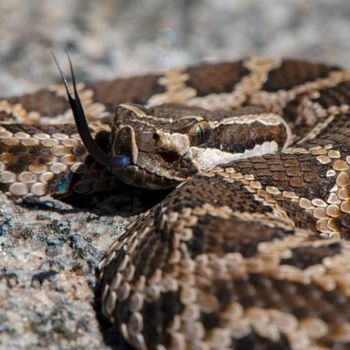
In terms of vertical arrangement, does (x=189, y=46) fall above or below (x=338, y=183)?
below

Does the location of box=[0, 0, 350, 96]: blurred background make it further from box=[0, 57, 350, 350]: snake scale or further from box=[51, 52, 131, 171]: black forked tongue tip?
box=[51, 52, 131, 171]: black forked tongue tip

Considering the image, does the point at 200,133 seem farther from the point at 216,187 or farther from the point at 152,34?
the point at 152,34

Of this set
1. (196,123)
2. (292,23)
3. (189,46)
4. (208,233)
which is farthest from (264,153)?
(292,23)

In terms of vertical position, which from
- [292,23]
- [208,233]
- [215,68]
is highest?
[208,233]

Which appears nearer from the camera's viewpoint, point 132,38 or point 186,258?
point 186,258

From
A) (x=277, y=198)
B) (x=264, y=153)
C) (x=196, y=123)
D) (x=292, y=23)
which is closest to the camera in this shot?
(x=277, y=198)

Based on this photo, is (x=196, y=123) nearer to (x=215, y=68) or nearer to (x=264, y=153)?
(x=264, y=153)

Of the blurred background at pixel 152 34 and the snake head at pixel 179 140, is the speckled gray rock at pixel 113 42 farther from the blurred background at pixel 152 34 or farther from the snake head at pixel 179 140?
the snake head at pixel 179 140

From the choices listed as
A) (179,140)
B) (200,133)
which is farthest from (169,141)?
(200,133)
